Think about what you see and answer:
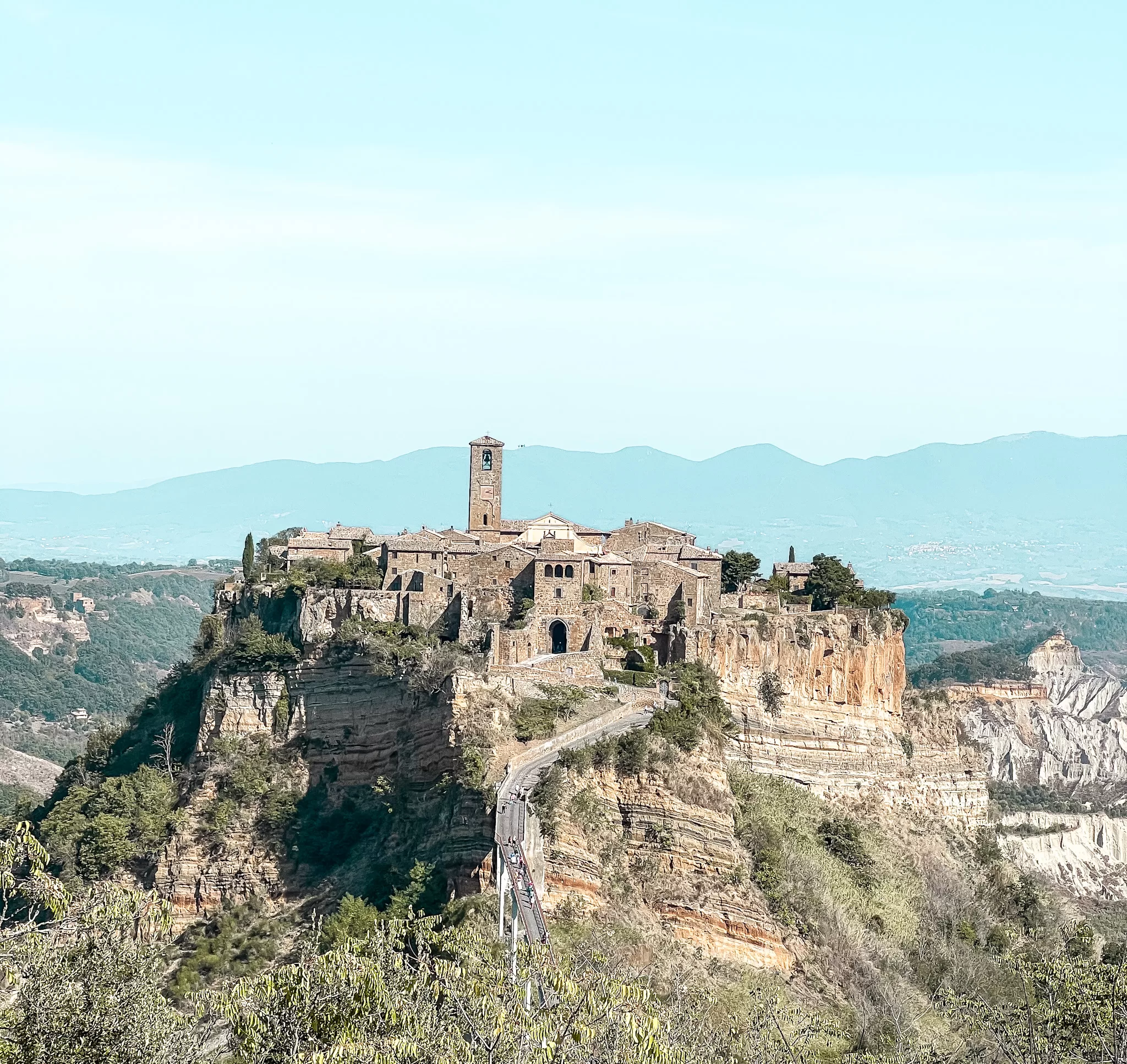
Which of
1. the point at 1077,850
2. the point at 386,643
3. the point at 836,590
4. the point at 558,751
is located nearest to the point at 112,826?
the point at 386,643

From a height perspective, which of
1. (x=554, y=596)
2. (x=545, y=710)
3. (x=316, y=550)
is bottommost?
(x=545, y=710)

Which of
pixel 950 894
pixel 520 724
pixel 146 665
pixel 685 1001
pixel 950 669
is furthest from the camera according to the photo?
pixel 146 665

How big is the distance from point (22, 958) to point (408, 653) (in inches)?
1216

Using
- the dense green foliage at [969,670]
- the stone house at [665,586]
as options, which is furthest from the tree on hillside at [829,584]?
the dense green foliage at [969,670]

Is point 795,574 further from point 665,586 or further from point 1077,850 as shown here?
point 1077,850

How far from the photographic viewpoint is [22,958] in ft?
83.3

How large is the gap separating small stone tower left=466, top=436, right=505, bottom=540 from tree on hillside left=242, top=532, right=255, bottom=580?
28.4 ft

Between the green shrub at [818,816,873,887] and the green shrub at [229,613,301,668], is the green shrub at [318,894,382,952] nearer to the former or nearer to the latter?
the green shrub at [229,613,301,668]

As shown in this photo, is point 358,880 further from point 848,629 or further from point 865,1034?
point 848,629

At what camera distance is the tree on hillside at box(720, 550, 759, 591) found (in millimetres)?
66938

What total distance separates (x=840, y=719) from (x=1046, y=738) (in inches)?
3571

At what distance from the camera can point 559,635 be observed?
57.9 m

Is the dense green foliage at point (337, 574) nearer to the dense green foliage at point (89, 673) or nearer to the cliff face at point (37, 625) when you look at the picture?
the dense green foliage at point (89, 673)

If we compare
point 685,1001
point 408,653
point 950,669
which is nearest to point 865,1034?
point 685,1001
